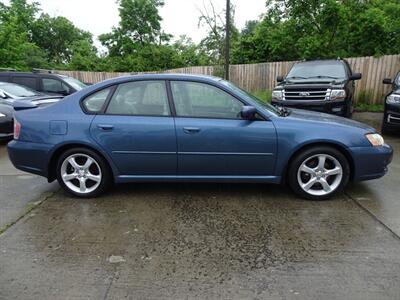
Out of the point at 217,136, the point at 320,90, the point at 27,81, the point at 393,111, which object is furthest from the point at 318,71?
the point at 27,81

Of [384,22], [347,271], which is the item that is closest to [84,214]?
[347,271]

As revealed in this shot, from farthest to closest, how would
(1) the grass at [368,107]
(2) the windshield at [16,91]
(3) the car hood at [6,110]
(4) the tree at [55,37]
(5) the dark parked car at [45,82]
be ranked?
(4) the tree at [55,37], (1) the grass at [368,107], (5) the dark parked car at [45,82], (2) the windshield at [16,91], (3) the car hood at [6,110]

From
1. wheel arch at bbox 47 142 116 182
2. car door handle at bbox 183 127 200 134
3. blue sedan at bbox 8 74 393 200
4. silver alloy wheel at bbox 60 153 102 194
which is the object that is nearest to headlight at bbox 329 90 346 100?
blue sedan at bbox 8 74 393 200

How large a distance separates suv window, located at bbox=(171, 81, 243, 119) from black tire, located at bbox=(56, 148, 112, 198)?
1.13m

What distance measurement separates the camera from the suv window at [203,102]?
4371mm

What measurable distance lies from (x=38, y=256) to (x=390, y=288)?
2.86 metres

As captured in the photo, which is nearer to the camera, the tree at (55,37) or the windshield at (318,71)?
the windshield at (318,71)

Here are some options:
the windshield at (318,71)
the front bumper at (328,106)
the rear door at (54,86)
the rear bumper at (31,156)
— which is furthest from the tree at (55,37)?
the rear bumper at (31,156)

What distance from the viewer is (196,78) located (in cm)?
450

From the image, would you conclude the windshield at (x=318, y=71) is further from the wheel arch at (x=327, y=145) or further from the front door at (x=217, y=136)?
the front door at (x=217, y=136)

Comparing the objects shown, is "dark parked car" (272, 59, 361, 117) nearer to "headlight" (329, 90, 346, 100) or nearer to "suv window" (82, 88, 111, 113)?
"headlight" (329, 90, 346, 100)

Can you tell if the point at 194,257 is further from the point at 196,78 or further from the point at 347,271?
the point at 196,78

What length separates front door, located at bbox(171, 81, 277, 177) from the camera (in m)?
4.27

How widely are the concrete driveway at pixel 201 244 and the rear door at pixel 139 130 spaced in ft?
1.50
